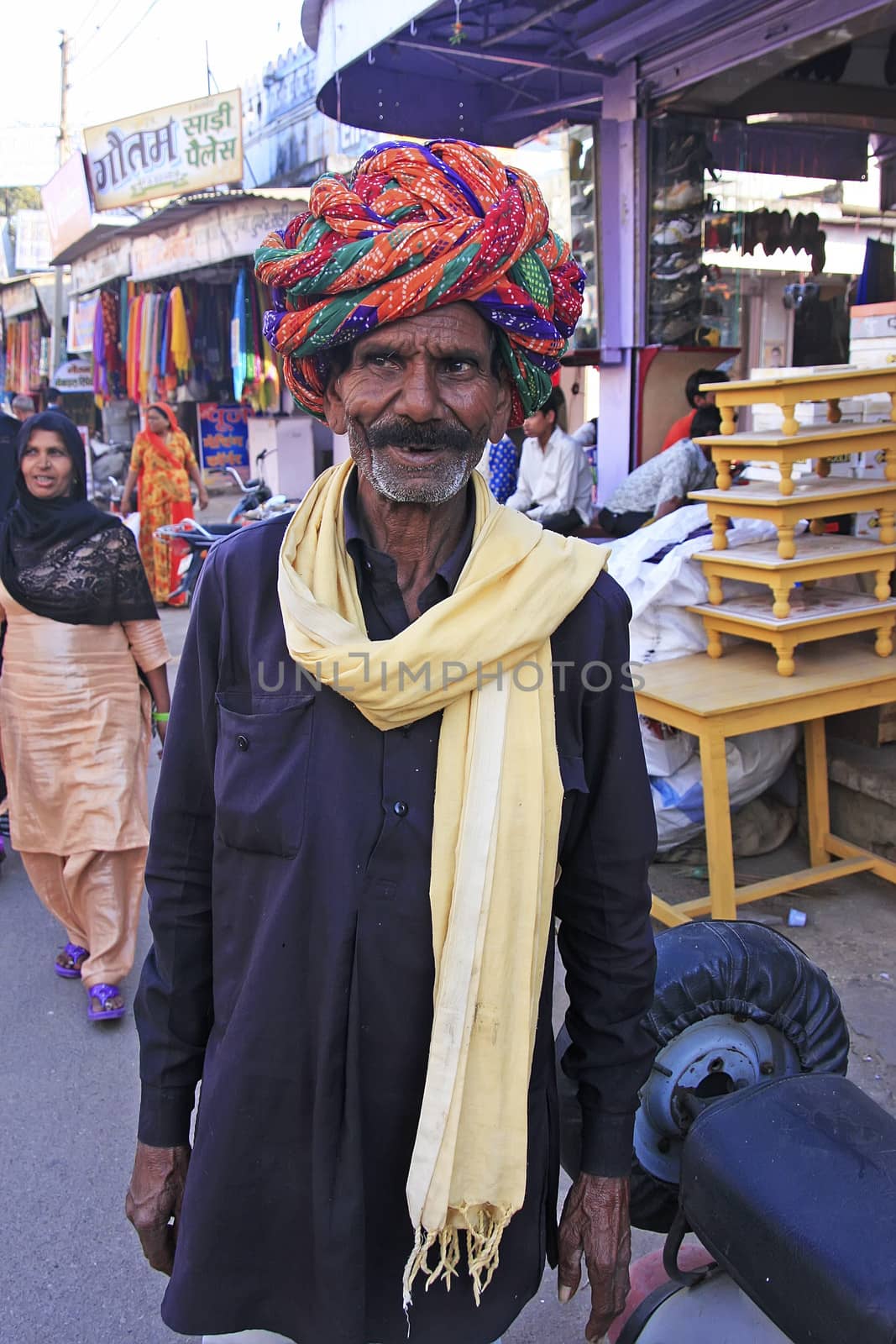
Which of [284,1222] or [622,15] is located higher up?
[622,15]

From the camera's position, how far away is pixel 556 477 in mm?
6688

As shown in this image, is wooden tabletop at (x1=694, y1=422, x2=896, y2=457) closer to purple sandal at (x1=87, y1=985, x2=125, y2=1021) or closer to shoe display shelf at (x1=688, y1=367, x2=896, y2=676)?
shoe display shelf at (x1=688, y1=367, x2=896, y2=676)

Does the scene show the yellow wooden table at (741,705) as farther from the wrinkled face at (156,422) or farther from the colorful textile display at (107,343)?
the colorful textile display at (107,343)

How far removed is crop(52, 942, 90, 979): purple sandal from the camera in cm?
378

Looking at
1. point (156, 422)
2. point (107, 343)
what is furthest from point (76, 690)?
point (107, 343)

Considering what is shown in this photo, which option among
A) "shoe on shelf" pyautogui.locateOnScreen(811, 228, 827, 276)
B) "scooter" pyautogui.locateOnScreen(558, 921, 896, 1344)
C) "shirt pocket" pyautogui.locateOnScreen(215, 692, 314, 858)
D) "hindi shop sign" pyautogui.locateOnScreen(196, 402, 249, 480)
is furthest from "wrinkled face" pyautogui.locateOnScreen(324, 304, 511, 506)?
"hindi shop sign" pyautogui.locateOnScreen(196, 402, 249, 480)

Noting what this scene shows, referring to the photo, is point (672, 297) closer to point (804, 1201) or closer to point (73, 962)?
point (73, 962)

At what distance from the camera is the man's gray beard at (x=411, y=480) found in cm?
141

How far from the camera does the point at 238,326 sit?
11312 millimetres

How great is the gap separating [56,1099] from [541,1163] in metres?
2.14

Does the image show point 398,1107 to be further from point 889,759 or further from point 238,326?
point 238,326

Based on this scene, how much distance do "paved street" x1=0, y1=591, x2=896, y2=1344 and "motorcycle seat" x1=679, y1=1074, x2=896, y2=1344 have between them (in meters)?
1.17

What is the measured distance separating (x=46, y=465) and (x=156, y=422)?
22.5 ft

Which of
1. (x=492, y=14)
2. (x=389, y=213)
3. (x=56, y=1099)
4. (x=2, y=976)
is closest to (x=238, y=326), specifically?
(x=492, y=14)
